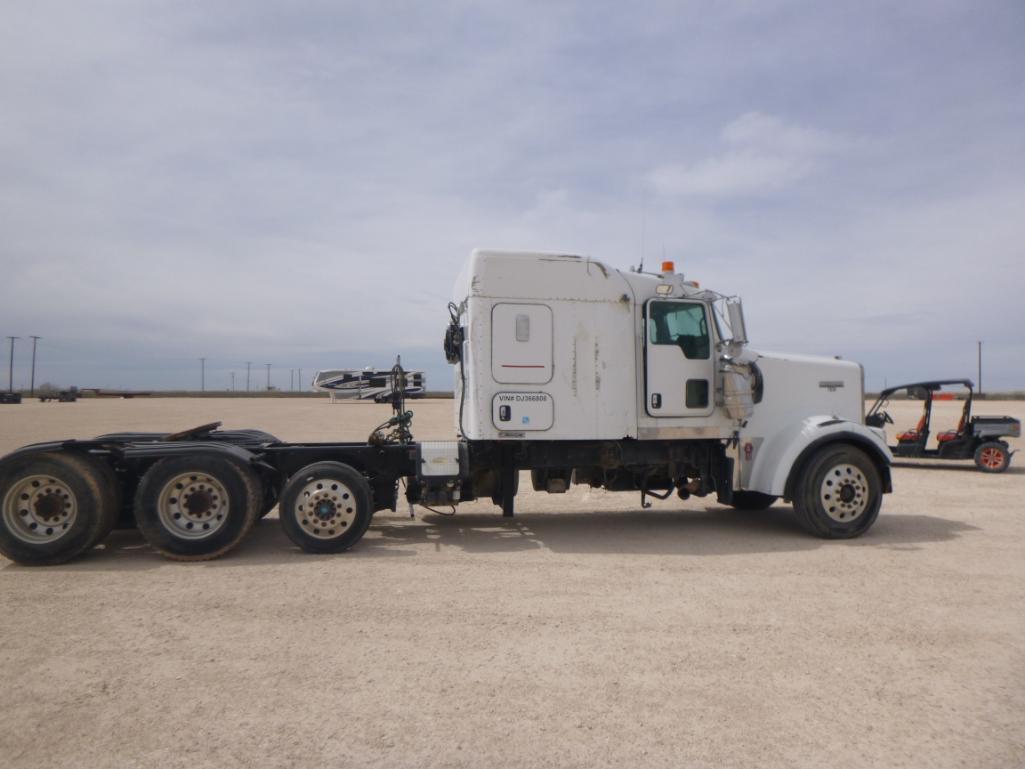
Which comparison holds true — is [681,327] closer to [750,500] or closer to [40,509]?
[750,500]

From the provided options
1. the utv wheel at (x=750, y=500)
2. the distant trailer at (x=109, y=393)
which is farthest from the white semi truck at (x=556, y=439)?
the distant trailer at (x=109, y=393)

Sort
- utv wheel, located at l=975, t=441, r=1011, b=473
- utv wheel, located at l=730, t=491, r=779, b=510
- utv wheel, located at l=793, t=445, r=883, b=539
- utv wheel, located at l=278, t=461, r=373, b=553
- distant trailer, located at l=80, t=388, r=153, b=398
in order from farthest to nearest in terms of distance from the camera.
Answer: distant trailer, located at l=80, t=388, r=153, b=398
utv wheel, located at l=975, t=441, r=1011, b=473
utv wheel, located at l=730, t=491, r=779, b=510
utv wheel, located at l=793, t=445, r=883, b=539
utv wheel, located at l=278, t=461, r=373, b=553

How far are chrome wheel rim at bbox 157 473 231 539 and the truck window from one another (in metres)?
4.80

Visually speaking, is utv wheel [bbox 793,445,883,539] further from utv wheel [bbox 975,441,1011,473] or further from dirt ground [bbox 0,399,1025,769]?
utv wheel [bbox 975,441,1011,473]

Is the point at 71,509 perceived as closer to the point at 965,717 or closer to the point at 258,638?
the point at 258,638

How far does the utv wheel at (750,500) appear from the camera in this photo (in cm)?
888

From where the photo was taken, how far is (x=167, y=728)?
3.10 metres

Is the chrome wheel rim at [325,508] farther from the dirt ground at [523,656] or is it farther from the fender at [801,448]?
the fender at [801,448]

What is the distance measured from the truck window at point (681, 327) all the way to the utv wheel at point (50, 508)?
19.3ft

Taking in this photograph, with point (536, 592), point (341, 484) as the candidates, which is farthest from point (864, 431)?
point (341, 484)

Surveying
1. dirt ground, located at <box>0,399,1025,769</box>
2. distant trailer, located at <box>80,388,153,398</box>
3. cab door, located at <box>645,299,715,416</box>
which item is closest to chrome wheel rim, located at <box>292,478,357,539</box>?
dirt ground, located at <box>0,399,1025,769</box>

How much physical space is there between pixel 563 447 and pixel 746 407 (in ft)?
6.81

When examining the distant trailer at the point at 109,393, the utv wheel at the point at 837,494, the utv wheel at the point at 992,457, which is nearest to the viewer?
the utv wheel at the point at 837,494

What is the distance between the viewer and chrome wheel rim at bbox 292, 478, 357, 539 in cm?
648
